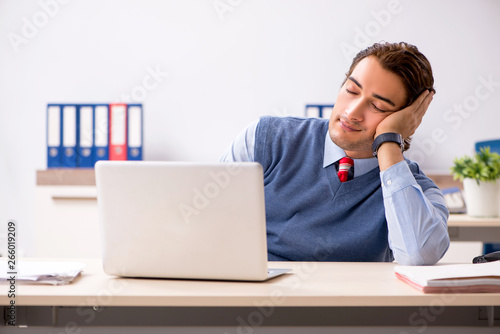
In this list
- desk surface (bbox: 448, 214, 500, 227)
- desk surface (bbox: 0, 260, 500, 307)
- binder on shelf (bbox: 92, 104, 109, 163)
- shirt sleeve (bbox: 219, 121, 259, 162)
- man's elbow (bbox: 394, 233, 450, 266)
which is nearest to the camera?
desk surface (bbox: 0, 260, 500, 307)

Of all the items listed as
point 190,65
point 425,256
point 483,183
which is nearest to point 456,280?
point 425,256

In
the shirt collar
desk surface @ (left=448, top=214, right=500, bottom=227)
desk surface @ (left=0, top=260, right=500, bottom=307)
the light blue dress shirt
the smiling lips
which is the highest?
the smiling lips

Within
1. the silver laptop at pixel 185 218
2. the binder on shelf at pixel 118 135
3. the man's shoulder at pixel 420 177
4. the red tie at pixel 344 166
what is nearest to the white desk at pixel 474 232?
the man's shoulder at pixel 420 177

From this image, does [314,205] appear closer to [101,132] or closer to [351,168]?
[351,168]

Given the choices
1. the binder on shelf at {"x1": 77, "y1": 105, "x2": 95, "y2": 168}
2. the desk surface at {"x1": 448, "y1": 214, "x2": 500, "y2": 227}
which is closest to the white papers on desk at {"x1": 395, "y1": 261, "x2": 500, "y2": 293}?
the desk surface at {"x1": 448, "y1": 214, "x2": 500, "y2": 227}

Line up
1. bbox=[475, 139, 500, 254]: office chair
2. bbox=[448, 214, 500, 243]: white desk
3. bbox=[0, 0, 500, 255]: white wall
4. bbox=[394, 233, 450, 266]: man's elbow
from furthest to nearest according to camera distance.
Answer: bbox=[0, 0, 500, 255]: white wall
bbox=[475, 139, 500, 254]: office chair
bbox=[448, 214, 500, 243]: white desk
bbox=[394, 233, 450, 266]: man's elbow

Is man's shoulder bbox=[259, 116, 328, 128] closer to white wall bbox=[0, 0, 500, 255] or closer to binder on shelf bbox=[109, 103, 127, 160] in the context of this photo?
binder on shelf bbox=[109, 103, 127, 160]

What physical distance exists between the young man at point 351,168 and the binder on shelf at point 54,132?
169cm

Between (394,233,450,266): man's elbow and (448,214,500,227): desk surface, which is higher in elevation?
(394,233,450,266): man's elbow

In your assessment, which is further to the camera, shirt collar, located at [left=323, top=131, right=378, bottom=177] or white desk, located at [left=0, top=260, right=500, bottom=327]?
shirt collar, located at [left=323, top=131, right=378, bottom=177]

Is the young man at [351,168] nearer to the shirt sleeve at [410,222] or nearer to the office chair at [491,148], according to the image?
the shirt sleeve at [410,222]

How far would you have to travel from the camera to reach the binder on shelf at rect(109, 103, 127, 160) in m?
3.00

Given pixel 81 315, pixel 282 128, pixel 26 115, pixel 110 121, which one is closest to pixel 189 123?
pixel 110 121

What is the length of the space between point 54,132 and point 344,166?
195 centimetres
